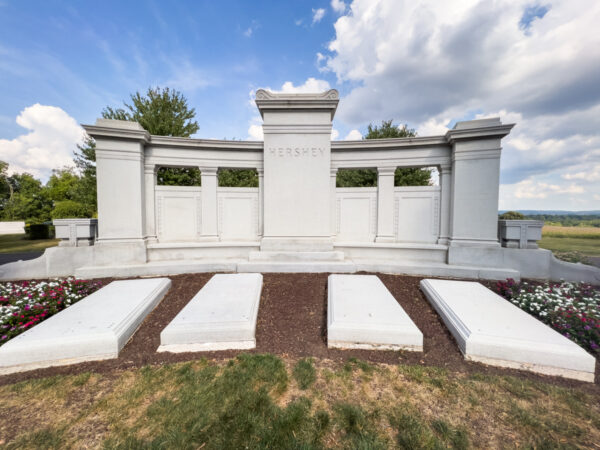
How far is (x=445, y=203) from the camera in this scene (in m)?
7.52

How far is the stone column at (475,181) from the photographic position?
674 cm

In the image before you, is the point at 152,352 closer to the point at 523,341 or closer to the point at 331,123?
the point at 523,341

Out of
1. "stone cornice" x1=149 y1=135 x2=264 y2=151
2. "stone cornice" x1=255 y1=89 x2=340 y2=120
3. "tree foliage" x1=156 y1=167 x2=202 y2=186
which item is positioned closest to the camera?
"stone cornice" x1=255 y1=89 x2=340 y2=120

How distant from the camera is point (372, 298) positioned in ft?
15.2

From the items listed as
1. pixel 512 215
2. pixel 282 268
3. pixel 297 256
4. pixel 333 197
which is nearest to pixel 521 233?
pixel 512 215

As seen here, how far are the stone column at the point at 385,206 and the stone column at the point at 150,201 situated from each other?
26.1ft

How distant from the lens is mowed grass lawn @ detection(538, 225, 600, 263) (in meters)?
10.9

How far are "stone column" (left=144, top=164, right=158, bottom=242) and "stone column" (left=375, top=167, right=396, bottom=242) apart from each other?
7.97 metres

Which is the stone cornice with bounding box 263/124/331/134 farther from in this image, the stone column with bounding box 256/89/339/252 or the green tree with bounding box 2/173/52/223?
the green tree with bounding box 2/173/52/223

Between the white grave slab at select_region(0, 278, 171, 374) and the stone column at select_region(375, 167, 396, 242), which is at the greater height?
the stone column at select_region(375, 167, 396, 242)

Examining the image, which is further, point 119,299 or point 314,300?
point 314,300

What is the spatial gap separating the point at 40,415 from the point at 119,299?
2485 millimetres

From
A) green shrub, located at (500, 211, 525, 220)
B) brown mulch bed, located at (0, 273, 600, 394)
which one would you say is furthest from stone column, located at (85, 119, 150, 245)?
green shrub, located at (500, 211, 525, 220)

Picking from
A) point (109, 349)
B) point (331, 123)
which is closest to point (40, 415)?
point (109, 349)
